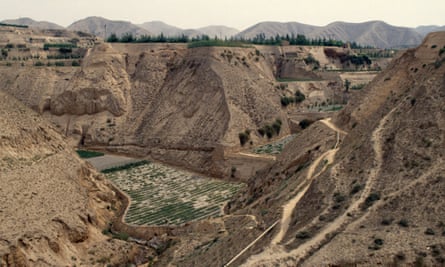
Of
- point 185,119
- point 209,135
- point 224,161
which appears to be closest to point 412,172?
point 224,161

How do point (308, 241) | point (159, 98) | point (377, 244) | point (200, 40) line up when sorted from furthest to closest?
point (200, 40)
point (159, 98)
point (308, 241)
point (377, 244)

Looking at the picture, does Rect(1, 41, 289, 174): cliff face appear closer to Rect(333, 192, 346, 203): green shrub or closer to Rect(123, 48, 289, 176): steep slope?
Rect(123, 48, 289, 176): steep slope

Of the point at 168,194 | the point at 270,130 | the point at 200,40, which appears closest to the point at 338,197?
the point at 168,194

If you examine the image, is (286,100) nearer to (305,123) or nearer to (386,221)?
(305,123)

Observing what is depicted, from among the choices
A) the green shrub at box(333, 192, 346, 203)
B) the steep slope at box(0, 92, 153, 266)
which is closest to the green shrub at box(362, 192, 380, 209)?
the green shrub at box(333, 192, 346, 203)

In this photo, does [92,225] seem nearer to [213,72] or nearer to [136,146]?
[136,146]

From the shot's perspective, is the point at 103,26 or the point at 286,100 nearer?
the point at 286,100
